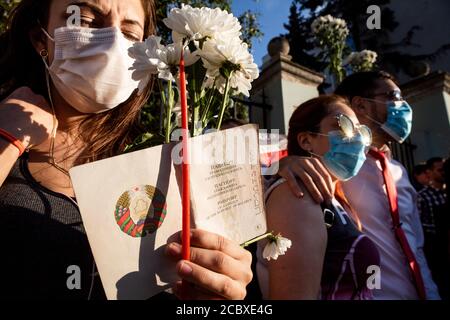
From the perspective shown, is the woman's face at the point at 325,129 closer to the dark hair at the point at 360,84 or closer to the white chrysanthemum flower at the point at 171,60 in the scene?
the dark hair at the point at 360,84

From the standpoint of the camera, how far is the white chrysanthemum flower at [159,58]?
74cm

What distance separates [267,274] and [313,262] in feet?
0.79

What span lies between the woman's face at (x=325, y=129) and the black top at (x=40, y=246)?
148cm

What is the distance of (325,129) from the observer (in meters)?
2.07

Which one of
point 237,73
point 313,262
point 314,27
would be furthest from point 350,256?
point 314,27

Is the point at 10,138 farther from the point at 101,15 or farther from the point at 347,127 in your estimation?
the point at 347,127

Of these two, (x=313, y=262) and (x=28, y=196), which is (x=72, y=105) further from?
(x=313, y=262)

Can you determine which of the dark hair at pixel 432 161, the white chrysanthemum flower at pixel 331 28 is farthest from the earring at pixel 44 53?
the dark hair at pixel 432 161

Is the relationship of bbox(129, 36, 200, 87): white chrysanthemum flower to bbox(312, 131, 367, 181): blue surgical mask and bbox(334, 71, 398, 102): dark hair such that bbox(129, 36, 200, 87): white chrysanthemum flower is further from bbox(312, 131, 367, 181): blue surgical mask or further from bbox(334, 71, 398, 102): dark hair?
bbox(334, 71, 398, 102): dark hair

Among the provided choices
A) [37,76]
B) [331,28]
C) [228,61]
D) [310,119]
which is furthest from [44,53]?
[331,28]

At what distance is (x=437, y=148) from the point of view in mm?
7117

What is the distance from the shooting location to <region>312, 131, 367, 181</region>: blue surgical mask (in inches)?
78.3

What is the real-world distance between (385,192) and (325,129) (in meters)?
0.66

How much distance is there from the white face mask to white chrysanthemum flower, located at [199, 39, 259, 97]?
17.3 inches
